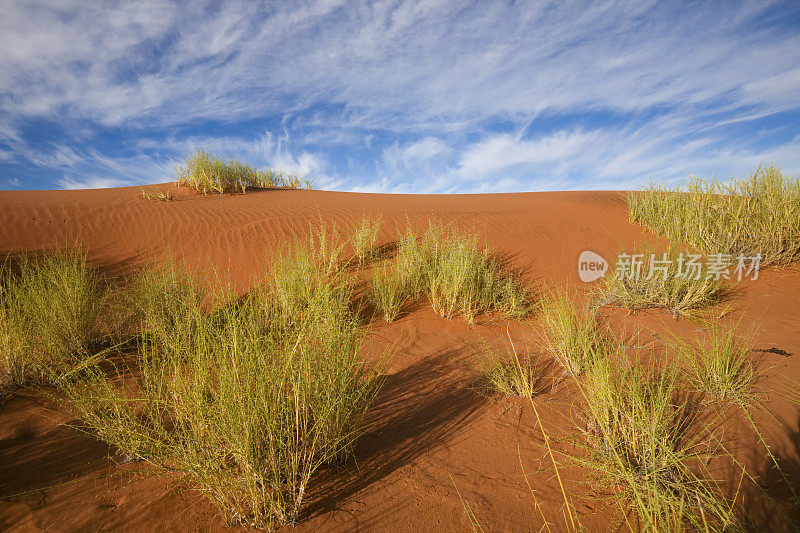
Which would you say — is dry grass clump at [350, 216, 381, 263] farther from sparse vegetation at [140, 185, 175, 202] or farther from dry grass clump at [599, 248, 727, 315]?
sparse vegetation at [140, 185, 175, 202]

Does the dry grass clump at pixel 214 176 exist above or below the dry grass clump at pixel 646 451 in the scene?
above

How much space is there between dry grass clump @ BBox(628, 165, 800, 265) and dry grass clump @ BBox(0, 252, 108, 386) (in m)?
9.43

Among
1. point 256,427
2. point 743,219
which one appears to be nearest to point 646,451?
point 256,427

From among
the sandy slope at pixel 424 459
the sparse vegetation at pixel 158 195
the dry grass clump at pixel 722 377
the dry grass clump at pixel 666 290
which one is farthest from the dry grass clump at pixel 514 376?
the sparse vegetation at pixel 158 195

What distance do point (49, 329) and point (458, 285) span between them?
4.35 metres

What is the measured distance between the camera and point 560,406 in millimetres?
2971

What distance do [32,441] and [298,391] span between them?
204cm

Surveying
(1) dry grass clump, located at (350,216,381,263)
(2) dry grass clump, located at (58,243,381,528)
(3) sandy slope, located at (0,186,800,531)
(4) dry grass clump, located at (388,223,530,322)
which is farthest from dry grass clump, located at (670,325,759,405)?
(1) dry grass clump, located at (350,216,381,263)

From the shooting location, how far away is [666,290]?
516 centimetres

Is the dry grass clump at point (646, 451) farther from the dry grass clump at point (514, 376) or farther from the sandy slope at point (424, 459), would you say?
the dry grass clump at point (514, 376)

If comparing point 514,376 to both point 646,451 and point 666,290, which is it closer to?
point 646,451

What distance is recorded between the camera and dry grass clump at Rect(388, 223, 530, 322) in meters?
5.03

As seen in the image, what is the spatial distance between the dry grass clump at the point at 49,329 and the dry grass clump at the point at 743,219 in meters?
9.43

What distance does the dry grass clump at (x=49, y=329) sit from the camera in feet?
10.1
